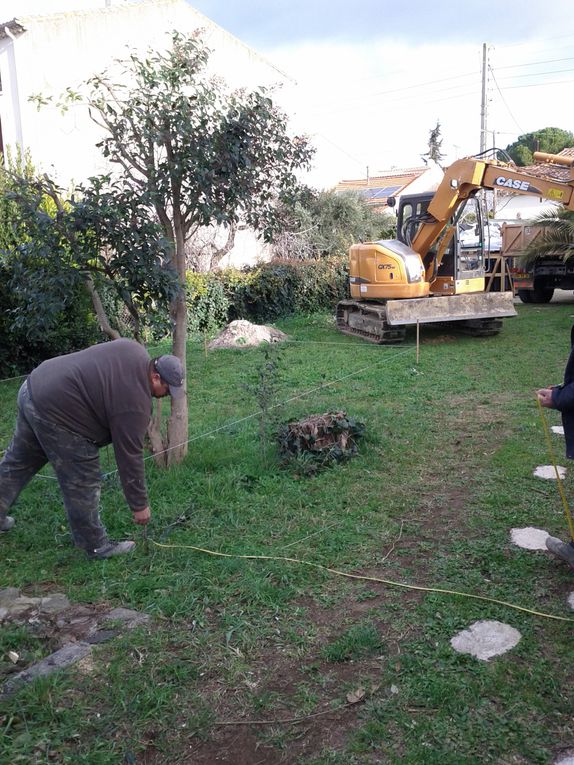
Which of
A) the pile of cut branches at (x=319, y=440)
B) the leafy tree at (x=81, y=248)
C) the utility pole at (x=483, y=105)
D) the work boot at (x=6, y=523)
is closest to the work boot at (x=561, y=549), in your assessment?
the pile of cut branches at (x=319, y=440)

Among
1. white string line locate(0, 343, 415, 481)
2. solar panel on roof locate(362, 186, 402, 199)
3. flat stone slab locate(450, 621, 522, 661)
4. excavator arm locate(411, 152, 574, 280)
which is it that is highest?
solar panel on roof locate(362, 186, 402, 199)

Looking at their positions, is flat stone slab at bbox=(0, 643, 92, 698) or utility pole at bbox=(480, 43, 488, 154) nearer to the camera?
flat stone slab at bbox=(0, 643, 92, 698)

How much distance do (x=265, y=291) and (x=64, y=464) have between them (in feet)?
40.0

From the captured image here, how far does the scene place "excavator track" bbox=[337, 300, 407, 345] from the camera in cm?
1223

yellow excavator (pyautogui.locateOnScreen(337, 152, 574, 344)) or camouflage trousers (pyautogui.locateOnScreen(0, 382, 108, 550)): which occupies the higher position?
yellow excavator (pyautogui.locateOnScreen(337, 152, 574, 344))

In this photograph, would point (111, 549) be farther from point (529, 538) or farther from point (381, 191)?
point (381, 191)

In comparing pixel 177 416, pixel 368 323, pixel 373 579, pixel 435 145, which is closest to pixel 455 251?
pixel 368 323

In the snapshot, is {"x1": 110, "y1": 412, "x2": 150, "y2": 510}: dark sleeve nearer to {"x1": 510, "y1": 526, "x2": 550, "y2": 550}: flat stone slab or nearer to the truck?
{"x1": 510, "y1": 526, "x2": 550, "y2": 550}: flat stone slab

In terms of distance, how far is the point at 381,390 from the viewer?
28.6 ft

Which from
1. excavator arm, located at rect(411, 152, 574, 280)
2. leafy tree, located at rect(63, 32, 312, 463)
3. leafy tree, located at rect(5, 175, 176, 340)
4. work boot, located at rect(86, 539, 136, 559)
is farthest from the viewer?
excavator arm, located at rect(411, 152, 574, 280)

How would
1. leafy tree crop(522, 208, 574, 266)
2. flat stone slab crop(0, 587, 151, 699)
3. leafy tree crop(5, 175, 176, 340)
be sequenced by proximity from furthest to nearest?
1. leafy tree crop(522, 208, 574, 266)
2. leafy tree crop(5, 175, 176, 340)
3. flat stone slab crop(0, 587, 151, 699)

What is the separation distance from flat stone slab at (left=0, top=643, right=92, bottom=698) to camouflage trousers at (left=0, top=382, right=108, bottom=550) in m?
0.97

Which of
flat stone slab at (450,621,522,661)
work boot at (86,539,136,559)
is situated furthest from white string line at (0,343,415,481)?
flat stone slab at (450,621,522,661)

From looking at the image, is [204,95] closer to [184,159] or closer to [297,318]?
[184,159]
